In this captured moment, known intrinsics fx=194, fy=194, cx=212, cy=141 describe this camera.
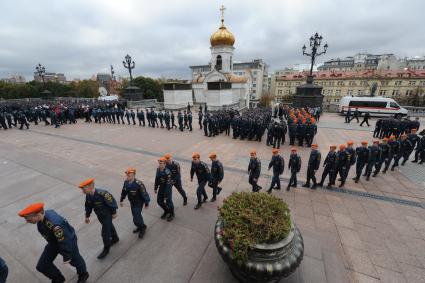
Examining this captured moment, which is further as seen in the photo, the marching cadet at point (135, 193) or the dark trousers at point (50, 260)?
the marching cadet at point (135, 193)

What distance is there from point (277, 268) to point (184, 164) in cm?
626

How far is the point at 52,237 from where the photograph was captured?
2.78 meters

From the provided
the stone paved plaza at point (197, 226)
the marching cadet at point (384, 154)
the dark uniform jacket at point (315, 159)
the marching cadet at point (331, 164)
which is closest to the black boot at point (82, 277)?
the stone paved plaza at point (197, 226)

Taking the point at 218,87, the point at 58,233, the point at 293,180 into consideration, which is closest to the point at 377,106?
the point at 218,87

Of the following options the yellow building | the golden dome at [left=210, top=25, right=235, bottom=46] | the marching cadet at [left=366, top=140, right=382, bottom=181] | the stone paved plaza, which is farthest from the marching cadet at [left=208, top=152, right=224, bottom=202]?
the yellow building

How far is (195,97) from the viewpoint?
4028 centimetres

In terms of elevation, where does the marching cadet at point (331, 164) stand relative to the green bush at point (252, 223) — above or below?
below

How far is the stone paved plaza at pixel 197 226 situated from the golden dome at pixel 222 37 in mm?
30868

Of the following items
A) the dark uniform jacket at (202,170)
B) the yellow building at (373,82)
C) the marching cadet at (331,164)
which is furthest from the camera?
the yellow building at (373,82)

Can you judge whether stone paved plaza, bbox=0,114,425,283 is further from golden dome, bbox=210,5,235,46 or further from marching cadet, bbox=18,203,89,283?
golden dome, bbox=210,5,235,46

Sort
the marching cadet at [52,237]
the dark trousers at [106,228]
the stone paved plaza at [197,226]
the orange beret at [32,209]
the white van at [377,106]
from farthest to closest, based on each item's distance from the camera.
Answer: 1. the white van at [377,106]
2. the dark trousers at [106,228]
3. the stone paved plaza at [197,226]
4. the marching cadet at [52,237]
5. the orange beret at [32,209]

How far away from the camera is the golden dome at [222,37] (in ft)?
111

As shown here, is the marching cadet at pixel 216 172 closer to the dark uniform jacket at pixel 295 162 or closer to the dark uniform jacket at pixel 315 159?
the dark uniform jacket at pixel 295 162

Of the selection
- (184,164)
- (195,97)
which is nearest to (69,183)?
(184,164)
